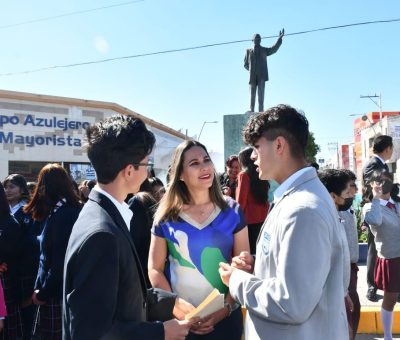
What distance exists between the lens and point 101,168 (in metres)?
1.77

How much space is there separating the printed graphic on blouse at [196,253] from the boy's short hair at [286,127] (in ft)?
3.08

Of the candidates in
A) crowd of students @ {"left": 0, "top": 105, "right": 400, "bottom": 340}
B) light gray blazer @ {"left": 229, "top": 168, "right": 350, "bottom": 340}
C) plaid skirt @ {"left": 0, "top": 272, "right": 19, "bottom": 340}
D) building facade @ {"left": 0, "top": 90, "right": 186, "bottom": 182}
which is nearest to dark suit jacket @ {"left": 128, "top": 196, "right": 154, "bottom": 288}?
crowd of students @ {"left": 0, "top": 105, "right": 400, "bottom": 340}

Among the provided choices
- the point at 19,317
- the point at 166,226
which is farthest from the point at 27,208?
the point at 166,226

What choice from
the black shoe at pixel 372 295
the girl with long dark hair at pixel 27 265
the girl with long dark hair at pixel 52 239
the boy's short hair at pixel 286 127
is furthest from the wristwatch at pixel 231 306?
the black shoe at pixel 372 295

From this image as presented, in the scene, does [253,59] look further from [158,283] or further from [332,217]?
[332,217]

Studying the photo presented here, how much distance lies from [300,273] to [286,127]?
631mm

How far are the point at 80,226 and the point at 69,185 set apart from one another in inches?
82.9

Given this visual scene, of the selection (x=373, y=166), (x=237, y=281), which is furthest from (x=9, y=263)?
(x=373, y=166)

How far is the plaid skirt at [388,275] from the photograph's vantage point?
407cm

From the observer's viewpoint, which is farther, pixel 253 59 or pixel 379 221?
pixel 253 59

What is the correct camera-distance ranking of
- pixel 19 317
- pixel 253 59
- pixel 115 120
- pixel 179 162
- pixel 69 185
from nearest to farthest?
pixel 115 120 → pixel 179 162 → pixel 69 185 → pixel 19 317 → pixel 253 59

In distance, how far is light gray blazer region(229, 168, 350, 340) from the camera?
154 centimetres

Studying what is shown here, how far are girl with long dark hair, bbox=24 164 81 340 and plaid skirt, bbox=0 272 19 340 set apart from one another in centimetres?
70

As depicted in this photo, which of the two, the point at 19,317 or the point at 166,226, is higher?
the point at 166,226
